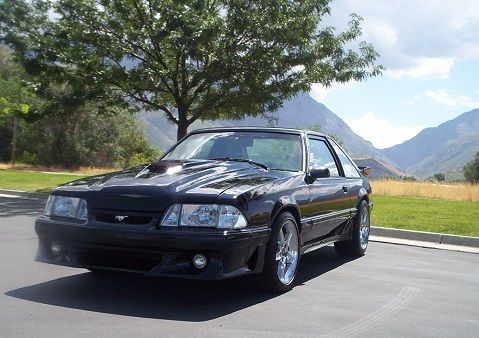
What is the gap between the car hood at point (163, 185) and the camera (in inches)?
188

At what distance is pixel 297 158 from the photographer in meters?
6.33

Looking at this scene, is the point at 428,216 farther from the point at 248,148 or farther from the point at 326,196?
the point at 248,148

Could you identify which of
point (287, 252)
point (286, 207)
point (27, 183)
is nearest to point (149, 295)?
point (287, 252)

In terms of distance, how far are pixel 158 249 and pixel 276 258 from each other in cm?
113

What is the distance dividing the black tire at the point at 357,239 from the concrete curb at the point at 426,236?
2.72m

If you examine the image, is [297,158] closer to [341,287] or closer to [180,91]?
[341,287]

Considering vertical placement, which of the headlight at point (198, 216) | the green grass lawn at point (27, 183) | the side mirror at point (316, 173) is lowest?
the green grass lawn at point (27, 183)

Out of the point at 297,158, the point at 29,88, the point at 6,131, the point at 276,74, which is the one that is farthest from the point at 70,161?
the point at 297,158

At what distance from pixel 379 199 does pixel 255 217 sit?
13065 mm

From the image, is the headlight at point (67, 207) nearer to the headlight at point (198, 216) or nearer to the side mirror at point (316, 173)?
the headlight at point (198, 216)

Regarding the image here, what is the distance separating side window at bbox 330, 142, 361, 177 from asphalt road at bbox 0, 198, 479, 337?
1.21 metres

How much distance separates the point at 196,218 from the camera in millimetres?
4730

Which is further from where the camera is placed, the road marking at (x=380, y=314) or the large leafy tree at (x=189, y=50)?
the large leafy tree at (x=189, y=50)

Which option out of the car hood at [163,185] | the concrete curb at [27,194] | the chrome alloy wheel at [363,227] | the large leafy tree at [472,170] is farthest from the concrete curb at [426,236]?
the large leafy tree at [472,170]
